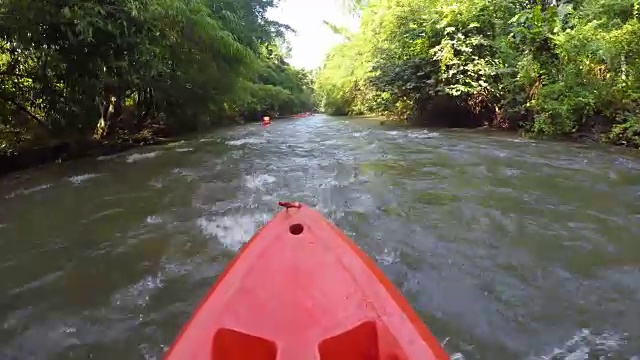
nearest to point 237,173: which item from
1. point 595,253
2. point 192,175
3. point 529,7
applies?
point 192,175

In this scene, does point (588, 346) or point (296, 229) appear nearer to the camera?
point (296, 229)

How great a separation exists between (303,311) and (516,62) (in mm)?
9853

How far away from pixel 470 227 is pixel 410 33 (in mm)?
10040

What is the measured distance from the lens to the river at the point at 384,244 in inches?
92.1

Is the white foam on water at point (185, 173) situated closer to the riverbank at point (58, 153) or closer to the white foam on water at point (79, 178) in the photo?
the white foam on water at point (79, 178)

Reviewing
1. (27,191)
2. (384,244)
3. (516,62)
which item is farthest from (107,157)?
(516,62)

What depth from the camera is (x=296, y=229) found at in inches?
78.3

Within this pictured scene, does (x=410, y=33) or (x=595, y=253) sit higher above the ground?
(x=410, y=33)

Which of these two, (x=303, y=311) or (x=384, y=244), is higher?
(x=303, y=311)

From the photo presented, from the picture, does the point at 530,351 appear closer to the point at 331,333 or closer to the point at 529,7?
the point at 331,333

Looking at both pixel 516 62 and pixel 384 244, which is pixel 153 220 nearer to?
pixel 384 244

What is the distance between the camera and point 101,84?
8.15 metres

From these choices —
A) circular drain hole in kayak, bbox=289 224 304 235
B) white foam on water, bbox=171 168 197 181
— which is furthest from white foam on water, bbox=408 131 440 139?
circular drain hole in kayak, bbox=289 224 304 235

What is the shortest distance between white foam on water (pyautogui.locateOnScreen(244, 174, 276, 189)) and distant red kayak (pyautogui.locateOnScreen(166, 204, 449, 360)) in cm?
370
